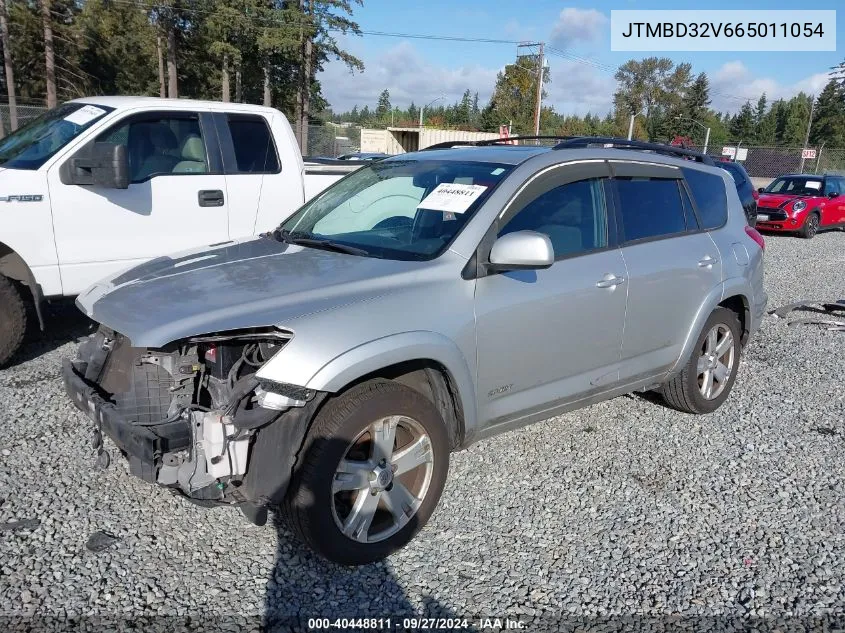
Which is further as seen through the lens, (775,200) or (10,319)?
(775,200)

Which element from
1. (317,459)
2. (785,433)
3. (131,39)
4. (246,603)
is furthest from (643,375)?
(131,39)

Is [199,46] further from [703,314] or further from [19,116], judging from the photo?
[703,314]

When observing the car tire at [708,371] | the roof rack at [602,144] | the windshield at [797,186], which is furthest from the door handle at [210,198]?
the windshield at [797,186]

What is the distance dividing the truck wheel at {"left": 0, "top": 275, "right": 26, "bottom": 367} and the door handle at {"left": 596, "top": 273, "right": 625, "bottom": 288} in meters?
4.24

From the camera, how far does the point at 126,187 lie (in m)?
5.46

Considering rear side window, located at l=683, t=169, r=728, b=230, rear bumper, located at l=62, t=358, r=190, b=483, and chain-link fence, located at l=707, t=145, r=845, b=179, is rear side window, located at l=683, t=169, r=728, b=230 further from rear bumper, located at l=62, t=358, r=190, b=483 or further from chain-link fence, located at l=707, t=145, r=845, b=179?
chain-link fence, located at l=707, t=145, r=845, b=179

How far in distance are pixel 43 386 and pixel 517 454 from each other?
11.2 ft

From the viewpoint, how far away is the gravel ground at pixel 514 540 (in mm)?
2896

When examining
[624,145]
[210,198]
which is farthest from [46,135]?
[624,145]

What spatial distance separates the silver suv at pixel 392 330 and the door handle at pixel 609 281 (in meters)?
0.01

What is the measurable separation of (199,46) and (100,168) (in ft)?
147

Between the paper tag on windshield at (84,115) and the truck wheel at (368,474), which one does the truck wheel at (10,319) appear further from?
the truck wheel at (368,474)

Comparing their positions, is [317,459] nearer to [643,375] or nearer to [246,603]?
[246,603]

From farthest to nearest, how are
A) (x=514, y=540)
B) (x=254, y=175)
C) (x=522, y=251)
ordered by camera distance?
(x=254, y=175) → (x=514, y=540) → (x=522, y=251)
